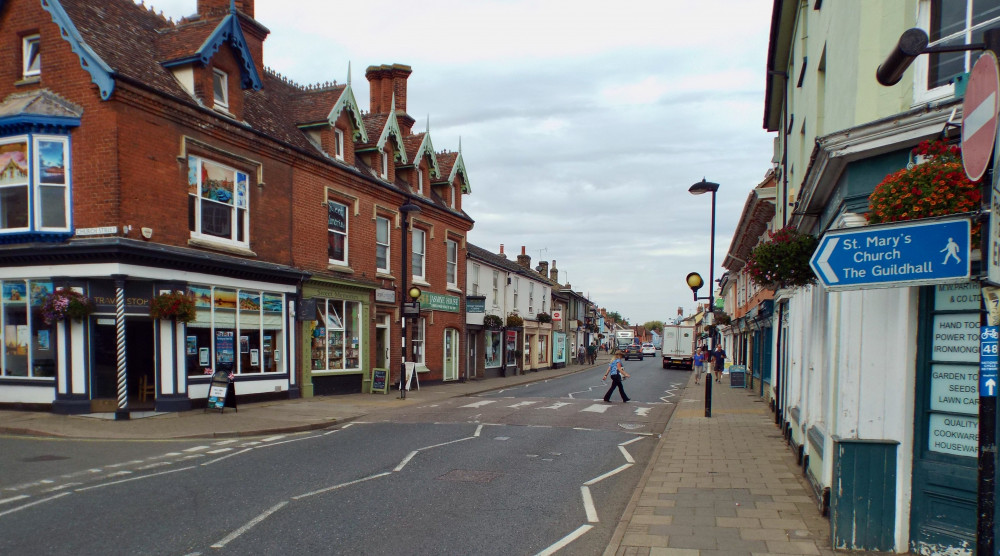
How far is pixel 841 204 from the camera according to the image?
6.75 metres

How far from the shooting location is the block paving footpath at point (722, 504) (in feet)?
21.0

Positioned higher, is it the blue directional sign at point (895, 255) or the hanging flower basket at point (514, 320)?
the hanging flower basket at point (514, 320)

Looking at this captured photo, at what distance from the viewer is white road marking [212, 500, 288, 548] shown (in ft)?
20.9

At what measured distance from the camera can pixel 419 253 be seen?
28.4 metres

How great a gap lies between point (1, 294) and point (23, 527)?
11.4 meters

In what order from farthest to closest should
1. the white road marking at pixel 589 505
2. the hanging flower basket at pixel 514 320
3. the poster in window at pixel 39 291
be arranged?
the hanging flower basket at pixel 514 320 → the poster in window at pixel 39 291 → the white road marking at pixel 589 505

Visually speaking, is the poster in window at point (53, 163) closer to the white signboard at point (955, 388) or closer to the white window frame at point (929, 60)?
the white window frame at point (929, 60)

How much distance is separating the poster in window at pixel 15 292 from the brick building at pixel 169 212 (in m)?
0.04

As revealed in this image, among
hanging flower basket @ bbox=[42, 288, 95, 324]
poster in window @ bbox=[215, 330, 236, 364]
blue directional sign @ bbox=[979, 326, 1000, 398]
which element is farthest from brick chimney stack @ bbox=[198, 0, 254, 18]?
blue directional sign @ bbox=[979, 326, 1000, 398]

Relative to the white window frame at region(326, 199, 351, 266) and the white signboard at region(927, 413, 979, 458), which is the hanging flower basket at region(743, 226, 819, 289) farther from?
the white window frame at region(326, 199, 351, 266)

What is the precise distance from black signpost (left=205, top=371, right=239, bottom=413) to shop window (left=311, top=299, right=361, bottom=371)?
5.09 meters

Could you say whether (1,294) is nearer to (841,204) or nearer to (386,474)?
(386,474)

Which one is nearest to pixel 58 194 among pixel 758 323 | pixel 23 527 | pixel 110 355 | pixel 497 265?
pixel 110 355

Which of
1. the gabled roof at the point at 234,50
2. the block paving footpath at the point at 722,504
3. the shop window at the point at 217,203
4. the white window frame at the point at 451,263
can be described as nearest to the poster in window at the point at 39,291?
the shop window at the point at 217,203
